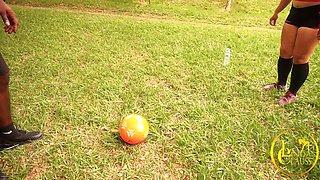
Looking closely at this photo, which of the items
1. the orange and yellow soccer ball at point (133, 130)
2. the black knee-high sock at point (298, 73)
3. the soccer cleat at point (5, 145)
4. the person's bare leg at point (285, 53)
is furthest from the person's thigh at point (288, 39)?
the soccer cleat at point (5, 145)

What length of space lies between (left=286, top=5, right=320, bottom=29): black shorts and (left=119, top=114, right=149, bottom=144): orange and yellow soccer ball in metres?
1.47

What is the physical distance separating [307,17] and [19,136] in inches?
92.3

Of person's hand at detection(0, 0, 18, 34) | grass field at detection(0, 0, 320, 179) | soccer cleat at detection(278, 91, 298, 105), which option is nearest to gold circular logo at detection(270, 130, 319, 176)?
grass field at detection(0, 0, 320, 179)

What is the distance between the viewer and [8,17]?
1766 millimetres

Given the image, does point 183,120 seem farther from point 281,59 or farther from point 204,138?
point 281,59

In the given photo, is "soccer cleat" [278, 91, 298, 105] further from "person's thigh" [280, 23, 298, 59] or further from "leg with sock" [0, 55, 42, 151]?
"leg with sock" [0, 55, 42, 151]

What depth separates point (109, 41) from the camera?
388 centimetres

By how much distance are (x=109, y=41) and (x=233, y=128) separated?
92.8 inches

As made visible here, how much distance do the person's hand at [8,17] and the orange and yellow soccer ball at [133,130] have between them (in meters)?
0.99

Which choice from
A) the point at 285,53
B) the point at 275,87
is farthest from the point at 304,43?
the point at 275,87

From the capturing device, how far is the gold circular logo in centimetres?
182

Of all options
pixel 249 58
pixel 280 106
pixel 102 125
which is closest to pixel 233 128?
pixel 280 106

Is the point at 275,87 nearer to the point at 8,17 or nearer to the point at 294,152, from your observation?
the point at 294,152

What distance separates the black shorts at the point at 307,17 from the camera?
2.06 metres
